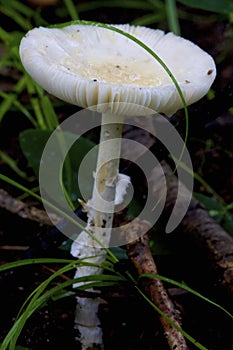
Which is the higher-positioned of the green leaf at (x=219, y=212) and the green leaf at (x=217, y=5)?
the green leaf at (x=217, y=5)

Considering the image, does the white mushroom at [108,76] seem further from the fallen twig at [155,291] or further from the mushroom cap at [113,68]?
the fallen twig at [155,291]

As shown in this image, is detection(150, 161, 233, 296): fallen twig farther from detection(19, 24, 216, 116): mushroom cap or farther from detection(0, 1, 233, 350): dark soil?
detection(19, 24, 216, 116): mushroom cap

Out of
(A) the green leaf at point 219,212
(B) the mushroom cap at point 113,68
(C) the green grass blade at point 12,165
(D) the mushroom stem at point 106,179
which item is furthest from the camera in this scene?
(C) the green grass blade at point 12,165

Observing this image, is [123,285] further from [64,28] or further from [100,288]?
[64,28]

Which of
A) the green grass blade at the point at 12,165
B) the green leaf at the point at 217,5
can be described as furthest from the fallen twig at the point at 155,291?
the green leaf at the point at 217,5

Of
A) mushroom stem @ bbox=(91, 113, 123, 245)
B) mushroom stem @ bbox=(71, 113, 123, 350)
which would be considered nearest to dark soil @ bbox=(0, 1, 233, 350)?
mushroom stem @ bbox=(71, 113, 123, 350)

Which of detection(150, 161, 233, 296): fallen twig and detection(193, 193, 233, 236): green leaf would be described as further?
detection(193, 193, 233, 236): green leaf

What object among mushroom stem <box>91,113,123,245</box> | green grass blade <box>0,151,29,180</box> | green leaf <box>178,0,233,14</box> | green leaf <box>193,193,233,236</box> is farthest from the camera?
green grass blade <box>0,151,29,180</box>

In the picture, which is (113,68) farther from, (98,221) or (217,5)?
(217,5)
